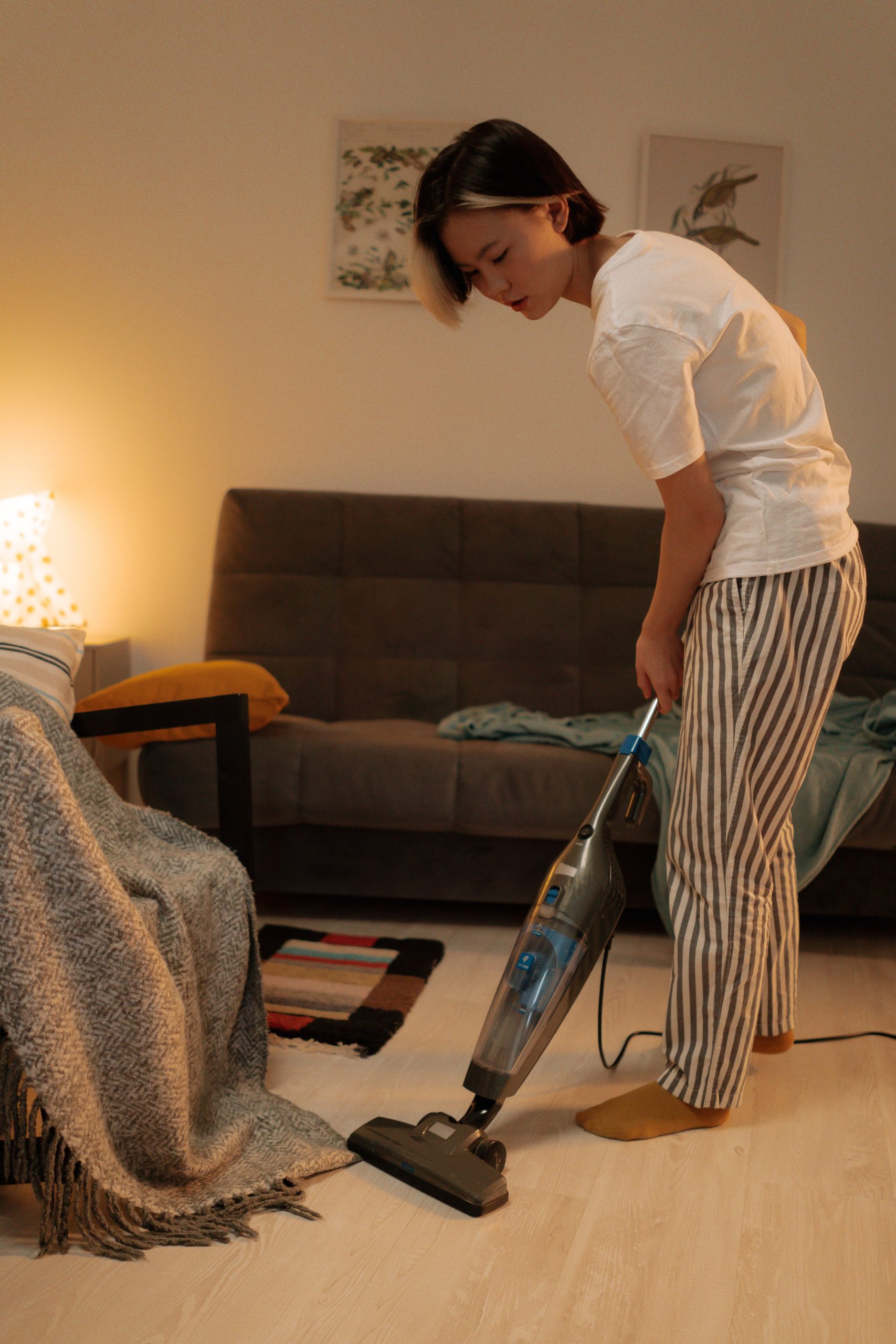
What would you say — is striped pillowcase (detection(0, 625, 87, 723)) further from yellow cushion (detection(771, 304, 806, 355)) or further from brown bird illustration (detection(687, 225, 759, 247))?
brown bird illustration (detection(687, 225, 759, 247))

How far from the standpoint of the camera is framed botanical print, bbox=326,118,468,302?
285 cm

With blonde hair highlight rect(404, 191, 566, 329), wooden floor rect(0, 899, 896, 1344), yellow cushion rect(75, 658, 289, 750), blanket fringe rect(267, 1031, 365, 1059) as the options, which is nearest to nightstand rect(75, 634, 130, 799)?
yellow cushion rect(75, 658, 289, 750)

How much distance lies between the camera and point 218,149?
9.47 feet

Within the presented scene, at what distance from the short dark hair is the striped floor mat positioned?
1098 millimetres

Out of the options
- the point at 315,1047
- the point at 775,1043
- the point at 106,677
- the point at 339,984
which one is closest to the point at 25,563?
the point at 106,677

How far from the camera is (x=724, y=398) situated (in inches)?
49.3

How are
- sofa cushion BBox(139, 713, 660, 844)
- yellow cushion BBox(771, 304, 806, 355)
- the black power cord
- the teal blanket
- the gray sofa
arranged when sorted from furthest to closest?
the gray sofa
sofa cushion BBox(139, 713, 660, 844)
the teal blanket
the black power cord
yellow cushion BBox(771, 304, 806, 355)

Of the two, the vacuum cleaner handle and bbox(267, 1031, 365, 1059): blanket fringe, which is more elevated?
the vacuum cleaner handle

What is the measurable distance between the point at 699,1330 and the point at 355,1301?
0.33m

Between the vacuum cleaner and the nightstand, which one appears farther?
the nightstand

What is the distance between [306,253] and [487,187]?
6.05 feet

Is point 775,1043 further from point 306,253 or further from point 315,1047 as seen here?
point 306,253

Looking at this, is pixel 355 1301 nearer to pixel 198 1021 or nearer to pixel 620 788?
pixel 198 1021

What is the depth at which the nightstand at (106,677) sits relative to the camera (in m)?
2.69
